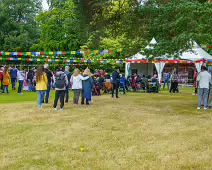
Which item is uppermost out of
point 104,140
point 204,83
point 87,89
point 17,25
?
point 17,25

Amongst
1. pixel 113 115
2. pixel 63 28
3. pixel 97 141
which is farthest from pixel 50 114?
pixel 63 28

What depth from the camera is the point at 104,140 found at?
6.64 m

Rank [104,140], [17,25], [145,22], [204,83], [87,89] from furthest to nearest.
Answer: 1. [17,25]
2. [87,89]
3. [145,22]
4. [204,83]
5. [104,140]

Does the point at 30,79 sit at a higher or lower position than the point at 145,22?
lower

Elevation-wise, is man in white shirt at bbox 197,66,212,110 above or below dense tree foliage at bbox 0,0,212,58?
below

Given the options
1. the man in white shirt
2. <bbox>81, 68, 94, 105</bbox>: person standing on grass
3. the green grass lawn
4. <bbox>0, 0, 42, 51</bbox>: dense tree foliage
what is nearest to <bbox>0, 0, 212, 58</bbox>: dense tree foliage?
the man in white shirt

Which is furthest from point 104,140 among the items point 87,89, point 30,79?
point 30,79

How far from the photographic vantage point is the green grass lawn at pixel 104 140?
5.10 m

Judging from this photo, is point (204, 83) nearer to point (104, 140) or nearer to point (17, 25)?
point (104, 140)

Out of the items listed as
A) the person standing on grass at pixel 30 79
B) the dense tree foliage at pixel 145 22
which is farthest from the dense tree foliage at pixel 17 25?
the dense tree foliage at pixel 145 22

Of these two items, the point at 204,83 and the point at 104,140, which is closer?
the point at 104,140

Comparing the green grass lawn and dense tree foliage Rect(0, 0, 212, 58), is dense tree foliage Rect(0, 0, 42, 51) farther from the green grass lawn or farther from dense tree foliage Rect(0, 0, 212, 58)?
the green grass lawn

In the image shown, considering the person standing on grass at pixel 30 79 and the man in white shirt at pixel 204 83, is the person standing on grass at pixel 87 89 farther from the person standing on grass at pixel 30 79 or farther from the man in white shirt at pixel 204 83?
the person standing on grass at pixel 30 79

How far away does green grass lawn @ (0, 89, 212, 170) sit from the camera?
5098 mm
